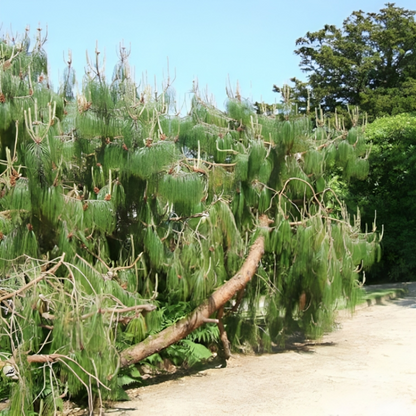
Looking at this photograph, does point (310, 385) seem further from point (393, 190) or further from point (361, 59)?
point (361, 59)

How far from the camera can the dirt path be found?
4770 millimetres

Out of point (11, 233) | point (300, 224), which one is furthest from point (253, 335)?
point (11, 233)

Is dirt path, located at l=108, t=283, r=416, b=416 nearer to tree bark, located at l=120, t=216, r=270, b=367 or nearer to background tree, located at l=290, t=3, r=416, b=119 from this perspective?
tree bark, located at l=120, t=216, r=270, b=367

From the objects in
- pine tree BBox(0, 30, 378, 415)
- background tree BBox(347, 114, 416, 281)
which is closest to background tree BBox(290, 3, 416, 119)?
background tree BBox(347, 114, 416, 281)

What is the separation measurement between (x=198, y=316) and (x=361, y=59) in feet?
61.4

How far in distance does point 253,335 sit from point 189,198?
2427 mm

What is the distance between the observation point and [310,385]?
17.8ft

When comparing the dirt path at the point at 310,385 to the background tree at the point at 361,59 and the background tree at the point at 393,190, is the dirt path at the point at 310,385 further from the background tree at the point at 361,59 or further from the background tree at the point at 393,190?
the background tree at the point at 361,59

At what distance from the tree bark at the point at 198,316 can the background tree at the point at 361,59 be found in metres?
15.3

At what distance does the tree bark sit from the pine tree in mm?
13

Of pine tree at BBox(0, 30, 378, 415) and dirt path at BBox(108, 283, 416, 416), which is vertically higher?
pine tree at BBox(0, 30, 378, 415)

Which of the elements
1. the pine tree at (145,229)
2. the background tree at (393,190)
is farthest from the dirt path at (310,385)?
the background tree at (393,190)

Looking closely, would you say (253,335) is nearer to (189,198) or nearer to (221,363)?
(221,363)

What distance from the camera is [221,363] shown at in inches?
260
